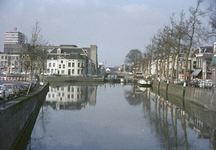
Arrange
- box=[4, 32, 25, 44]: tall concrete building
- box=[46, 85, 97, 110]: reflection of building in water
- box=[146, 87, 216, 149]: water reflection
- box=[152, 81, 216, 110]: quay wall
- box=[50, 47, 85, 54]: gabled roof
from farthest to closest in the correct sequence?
1. box=[4, 32, 25, 44]: tall concrete building
2. box=[50, 47, 85, 54]: gabled roof
3. box=[46, 85, 97, 110]: reflection of building in water
4. box=[152, 81, 216, 110]: quay wall
5. box=[146, 87, 216, 149]: water reflection

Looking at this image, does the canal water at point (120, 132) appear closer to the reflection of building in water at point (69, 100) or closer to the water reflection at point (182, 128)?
the water reflection at point (182, 128)

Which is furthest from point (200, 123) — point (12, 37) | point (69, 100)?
point (12, 37)

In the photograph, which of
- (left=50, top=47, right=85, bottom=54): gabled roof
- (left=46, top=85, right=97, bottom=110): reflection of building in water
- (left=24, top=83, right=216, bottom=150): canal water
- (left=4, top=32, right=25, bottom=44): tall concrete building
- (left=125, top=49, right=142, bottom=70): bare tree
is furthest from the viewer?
(left=4, top=32, right=25, bottom=44): tall concrete building

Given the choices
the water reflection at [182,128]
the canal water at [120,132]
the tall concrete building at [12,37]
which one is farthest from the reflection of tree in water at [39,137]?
the tall concrete building at [12,37]

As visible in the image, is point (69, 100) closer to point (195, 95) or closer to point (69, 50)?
point (195, 95)

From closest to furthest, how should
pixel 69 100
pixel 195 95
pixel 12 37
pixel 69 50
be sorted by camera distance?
pixel 195 95 < pixel 69 100 < pixel 69 50 < pixel 12 37

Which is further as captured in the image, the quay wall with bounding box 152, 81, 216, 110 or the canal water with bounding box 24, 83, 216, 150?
the quay wall with bounding box 152, 81, 216, 110

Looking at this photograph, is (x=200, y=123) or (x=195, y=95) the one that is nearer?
(x=200, y=123)

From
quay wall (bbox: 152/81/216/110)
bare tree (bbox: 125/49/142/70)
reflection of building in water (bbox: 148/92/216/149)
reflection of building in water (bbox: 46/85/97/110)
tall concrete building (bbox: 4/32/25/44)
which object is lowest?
reflection of building in water (bbox: 148/92/216/149)

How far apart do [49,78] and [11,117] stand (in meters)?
70.2

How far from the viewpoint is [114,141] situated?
42.8ft

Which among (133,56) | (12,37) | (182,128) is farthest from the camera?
(12,37)

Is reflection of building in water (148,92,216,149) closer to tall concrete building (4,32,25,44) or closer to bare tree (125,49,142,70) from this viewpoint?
bare tree (125,49,142,70)

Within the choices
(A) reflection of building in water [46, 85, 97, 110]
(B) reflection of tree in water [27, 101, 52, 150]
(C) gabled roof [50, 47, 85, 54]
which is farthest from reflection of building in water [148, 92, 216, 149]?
(C) gabled roof [50, 47, 85, 54]
